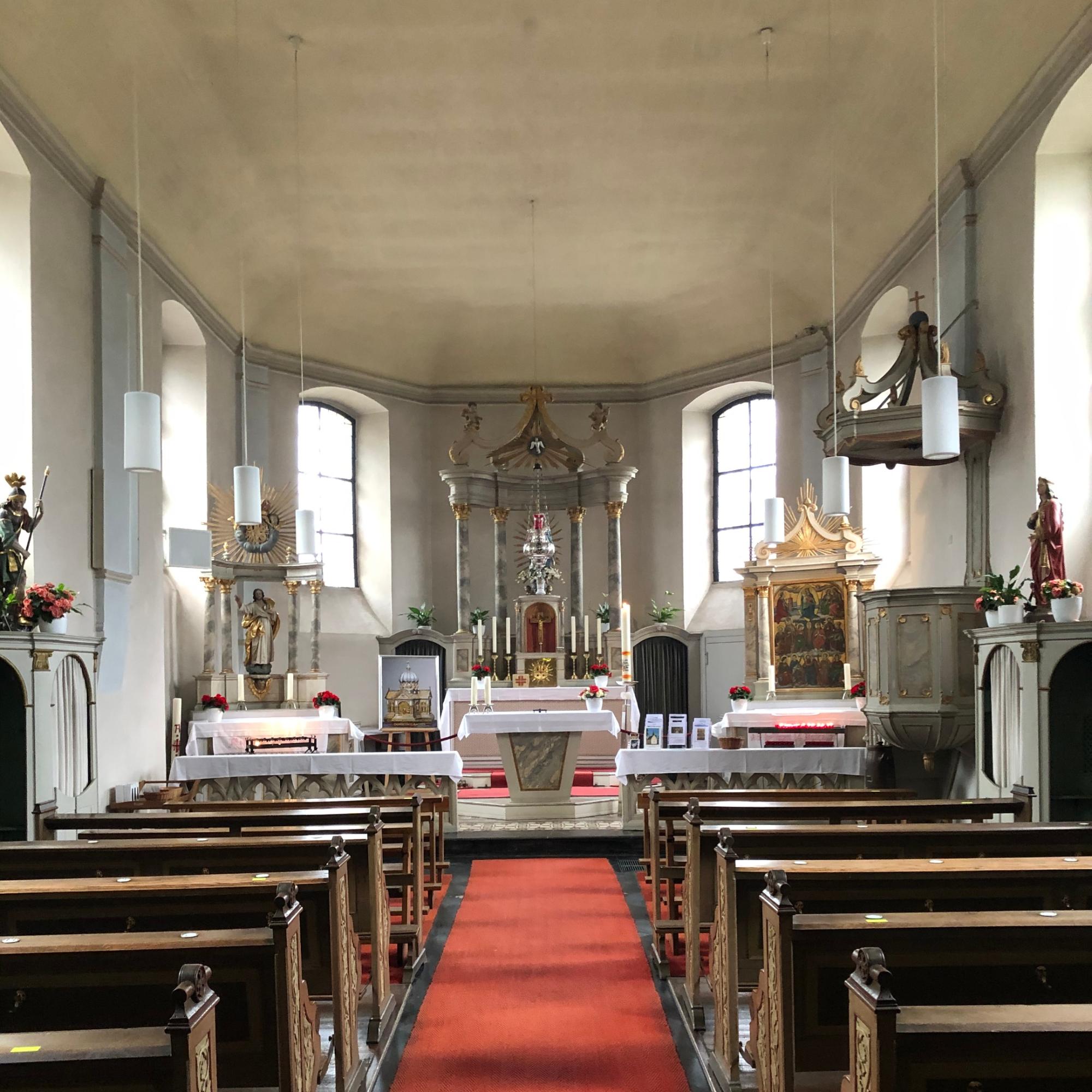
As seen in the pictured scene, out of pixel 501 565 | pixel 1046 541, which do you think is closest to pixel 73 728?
pixel 1046 541

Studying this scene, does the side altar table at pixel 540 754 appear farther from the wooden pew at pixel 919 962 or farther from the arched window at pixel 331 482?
the wooden pew at pixel 919 962

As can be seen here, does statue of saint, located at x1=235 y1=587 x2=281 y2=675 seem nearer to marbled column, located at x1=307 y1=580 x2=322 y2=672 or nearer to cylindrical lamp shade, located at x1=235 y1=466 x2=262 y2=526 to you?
marbled column, located at x1=307 y1=580 x2=322 y2=672

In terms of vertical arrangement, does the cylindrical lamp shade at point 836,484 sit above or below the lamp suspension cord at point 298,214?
below

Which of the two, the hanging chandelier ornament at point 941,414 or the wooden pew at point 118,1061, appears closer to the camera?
the wooden pew at point 118,1061

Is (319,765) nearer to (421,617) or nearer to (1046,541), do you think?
(1046,541)

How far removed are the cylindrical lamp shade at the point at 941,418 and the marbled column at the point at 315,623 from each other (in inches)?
361

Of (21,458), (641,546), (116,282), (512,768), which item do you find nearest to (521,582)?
(641,546)

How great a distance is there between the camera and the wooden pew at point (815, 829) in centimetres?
520

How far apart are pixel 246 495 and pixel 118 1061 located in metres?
6.93

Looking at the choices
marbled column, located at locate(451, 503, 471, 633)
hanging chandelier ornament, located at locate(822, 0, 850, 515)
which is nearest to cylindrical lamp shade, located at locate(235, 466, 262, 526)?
hanging chandelier ornament, located at locate(822, 0, 850, 515)

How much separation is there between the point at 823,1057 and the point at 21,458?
308 inches

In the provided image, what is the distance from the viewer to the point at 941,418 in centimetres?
711

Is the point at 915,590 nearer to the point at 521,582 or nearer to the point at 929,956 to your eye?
the point at 929,956

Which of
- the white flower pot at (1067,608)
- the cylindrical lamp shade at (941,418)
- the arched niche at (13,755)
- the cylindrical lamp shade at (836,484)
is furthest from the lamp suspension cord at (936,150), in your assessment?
the arched niche at (13,755)
